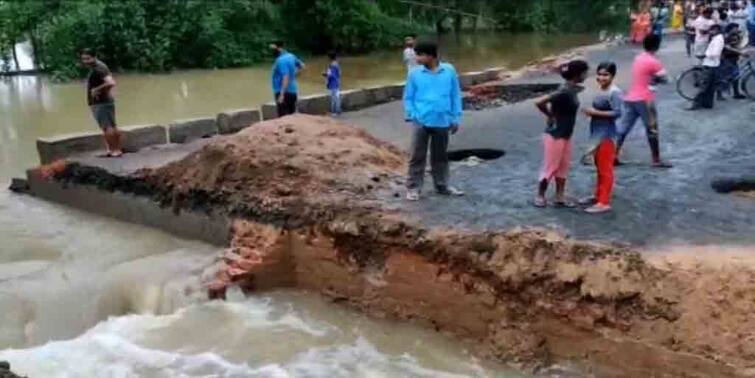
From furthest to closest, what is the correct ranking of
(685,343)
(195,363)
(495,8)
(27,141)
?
(495,8) < (27,141) < (195,363) < (685,343)

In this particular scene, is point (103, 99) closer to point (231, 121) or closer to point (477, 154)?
point (231, 121)

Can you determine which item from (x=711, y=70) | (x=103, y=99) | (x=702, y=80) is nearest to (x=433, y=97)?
(x=103, y=99)

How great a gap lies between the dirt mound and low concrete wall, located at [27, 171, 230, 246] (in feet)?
0.69

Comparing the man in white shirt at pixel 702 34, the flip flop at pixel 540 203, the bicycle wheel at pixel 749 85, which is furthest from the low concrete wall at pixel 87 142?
the bicycle wheel at pixel 749 85

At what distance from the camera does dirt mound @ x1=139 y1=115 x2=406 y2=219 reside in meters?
9.93

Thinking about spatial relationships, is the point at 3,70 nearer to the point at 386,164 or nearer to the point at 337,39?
the point at 337,39

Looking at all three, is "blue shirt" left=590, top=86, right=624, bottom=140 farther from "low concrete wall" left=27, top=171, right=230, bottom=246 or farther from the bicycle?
the bicycle

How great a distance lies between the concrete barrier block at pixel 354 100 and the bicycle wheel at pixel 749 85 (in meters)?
7.34

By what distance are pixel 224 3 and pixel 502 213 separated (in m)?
28.2

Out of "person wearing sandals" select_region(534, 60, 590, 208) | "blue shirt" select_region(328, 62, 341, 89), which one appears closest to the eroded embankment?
"person wearing sandals" select_region(534, 60, 590, 208)

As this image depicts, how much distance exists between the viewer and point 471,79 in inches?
841

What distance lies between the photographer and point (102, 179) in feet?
41.0

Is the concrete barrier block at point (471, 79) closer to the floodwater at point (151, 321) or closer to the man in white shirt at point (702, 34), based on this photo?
the man in white shirt at point (702, 34)

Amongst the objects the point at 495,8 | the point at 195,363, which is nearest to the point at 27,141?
the point at 195,363
